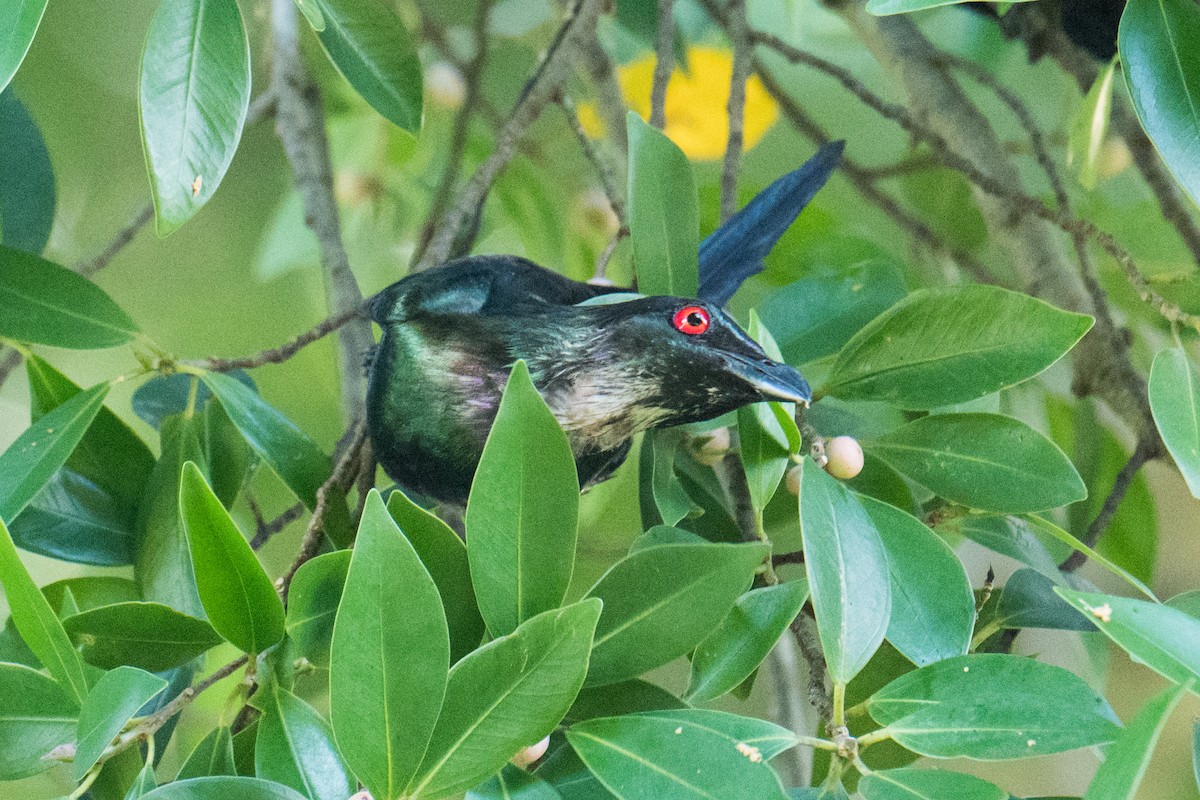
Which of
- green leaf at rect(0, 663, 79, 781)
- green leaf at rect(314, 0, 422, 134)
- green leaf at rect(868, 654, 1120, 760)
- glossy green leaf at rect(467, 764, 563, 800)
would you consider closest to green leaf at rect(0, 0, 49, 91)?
green leaf at rect(314, 0, 422, 134)

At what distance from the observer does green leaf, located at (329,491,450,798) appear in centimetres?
44

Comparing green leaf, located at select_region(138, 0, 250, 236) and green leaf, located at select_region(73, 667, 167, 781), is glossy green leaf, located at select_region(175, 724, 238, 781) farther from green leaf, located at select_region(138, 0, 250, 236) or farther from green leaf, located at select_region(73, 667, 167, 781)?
green leaf, located at select_region(138, 0, 250, 236)

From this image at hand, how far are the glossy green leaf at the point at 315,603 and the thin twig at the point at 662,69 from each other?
0.48m

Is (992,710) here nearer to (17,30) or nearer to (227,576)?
(227,576)

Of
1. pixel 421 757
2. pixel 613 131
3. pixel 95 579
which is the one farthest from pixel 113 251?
pixel 421 757

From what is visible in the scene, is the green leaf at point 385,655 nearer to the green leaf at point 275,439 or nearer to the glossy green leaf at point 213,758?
the glossy green leaf at point 213,758

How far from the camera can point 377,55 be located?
742 millimetres

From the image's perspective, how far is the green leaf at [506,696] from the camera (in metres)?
0.45

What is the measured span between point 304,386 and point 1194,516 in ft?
4.38

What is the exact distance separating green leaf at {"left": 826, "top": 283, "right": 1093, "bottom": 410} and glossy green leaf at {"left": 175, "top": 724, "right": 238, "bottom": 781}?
1.26 feet

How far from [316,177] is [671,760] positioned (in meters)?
0.78

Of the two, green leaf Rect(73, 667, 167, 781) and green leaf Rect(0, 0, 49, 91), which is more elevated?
green leaf Rect(0, 0, 49, 91)

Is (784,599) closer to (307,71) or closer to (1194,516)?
(307,71)

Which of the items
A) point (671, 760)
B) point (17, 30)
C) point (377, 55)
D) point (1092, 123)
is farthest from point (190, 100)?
point (1092, 123)
